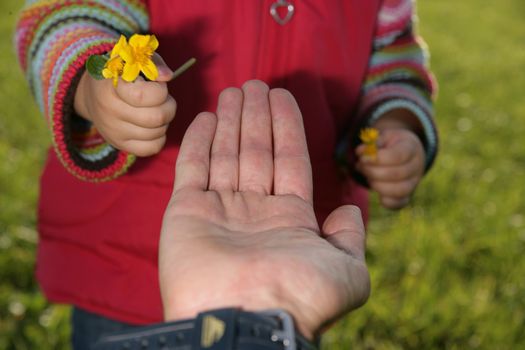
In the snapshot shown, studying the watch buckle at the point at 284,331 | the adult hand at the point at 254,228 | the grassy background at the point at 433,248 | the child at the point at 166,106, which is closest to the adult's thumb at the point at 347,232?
the adult hand at the point at 254,228

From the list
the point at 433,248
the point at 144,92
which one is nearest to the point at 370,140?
the point at 144,92

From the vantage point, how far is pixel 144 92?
1.08 m

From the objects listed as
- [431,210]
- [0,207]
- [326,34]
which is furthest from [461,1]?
[326,34]

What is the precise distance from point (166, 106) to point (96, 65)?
14cm

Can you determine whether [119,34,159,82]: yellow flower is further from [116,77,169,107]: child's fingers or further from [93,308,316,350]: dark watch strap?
[93,308,316,350]: dark watch strap

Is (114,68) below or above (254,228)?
above

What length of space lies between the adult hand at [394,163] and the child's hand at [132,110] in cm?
58

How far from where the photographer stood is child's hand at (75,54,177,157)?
108 cm

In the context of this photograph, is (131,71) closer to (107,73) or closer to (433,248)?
(107,73)

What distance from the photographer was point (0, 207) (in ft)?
9.07

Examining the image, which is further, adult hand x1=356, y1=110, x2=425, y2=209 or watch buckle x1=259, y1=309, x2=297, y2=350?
adult hand x1=356, y1=110, x2=425, y2=209

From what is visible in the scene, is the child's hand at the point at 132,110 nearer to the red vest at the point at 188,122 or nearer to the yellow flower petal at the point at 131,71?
the yellow flower petal at the point at 131,71

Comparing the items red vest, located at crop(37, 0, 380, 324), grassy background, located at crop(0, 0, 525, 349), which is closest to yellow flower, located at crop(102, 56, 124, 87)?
red vest, located at crop(37, 0, 380, 324)

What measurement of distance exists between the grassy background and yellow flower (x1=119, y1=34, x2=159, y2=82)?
4.14ft
